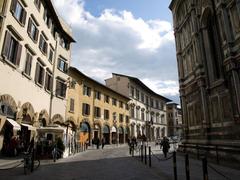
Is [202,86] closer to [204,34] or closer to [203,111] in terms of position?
[203,111]

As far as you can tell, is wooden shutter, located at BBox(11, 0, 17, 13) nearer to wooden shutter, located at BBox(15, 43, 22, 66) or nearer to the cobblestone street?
wooden shutter, located at BBox(15, 43, 22, 66)

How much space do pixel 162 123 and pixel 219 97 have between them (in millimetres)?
49977

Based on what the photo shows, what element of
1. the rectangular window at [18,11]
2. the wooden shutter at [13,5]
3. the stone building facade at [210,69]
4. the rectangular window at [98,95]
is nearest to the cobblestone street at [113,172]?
the stone building facade at [210,69]

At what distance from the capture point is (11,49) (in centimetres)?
1537

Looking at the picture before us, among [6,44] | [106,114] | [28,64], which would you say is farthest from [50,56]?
[106,114]

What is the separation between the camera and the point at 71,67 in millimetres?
29688

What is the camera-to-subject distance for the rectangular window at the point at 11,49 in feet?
46.5

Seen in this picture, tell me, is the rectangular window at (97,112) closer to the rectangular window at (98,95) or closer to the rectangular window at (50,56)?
the rectangular window at (98,95)

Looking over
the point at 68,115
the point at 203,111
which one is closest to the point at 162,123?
the point at 68,115

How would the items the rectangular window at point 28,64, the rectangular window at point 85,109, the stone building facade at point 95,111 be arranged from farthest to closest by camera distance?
the rectangular window at point 85,109 < the stone building facade at point 95,111 < the rectangular window at point 28,64

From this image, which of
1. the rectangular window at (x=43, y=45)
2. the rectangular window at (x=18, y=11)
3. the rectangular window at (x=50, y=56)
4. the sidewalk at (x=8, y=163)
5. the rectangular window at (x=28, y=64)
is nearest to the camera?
the sidewalk at (x=8, y=163)

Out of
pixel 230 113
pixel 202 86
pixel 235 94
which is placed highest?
pixel 202 86

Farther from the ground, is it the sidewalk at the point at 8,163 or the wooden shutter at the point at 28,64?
the wooden shutter at the point at 28,64

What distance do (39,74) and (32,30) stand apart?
14.1ft
